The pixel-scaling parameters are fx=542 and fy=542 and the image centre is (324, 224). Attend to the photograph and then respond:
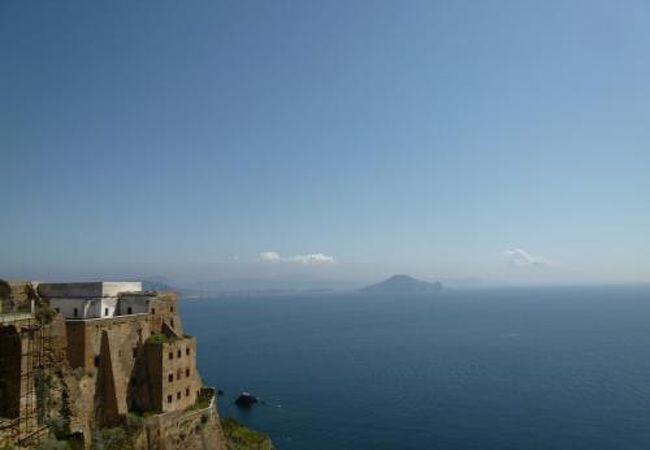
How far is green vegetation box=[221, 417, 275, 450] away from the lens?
53.0 meters

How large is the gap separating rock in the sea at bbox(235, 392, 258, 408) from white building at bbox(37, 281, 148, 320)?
53486 millimetres

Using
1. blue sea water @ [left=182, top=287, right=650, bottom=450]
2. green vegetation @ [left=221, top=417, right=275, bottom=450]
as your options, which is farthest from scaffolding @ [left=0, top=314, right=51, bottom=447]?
blue sea water @ [left=182, top=287, right=650, bottom=450]

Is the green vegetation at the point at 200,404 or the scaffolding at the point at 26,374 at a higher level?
the scaffolding at the point at 26,374

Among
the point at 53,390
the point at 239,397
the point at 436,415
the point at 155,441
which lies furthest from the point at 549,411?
the point at 53,390

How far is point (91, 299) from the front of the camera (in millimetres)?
43719

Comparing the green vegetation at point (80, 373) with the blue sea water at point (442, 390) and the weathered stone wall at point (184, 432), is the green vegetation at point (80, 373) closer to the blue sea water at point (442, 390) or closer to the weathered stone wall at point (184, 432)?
the weathered stone wall at point (184, 432)

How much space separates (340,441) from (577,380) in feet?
197

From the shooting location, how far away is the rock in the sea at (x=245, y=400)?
94.1 m

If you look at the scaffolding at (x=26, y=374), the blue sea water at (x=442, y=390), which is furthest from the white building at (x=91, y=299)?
the blue sea water at (x=442, y=390)

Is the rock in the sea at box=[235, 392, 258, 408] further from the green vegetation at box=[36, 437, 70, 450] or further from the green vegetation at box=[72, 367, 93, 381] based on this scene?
the green vegetation at box=[36, 437, 70, 450]

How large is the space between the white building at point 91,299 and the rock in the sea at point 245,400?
53.5 m

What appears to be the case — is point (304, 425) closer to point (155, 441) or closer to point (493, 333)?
point (155, 441)

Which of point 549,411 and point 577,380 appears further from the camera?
point 577,380

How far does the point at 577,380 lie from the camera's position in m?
110
